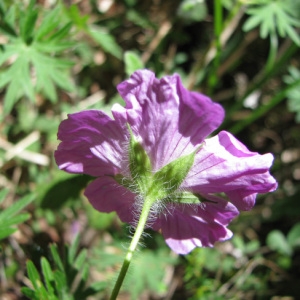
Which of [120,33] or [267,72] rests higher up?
[120,33]

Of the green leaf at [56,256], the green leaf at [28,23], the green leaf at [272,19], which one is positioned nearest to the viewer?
the green leaf at [56,256]

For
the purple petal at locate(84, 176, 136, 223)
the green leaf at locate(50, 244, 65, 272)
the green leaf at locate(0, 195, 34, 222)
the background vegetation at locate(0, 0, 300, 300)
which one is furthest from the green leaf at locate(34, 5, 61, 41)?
the green leaf at locate(50, 244, 65, 272)

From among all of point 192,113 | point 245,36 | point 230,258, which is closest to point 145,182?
point 192,113

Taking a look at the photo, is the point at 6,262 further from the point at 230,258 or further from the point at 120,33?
the point at 120,33

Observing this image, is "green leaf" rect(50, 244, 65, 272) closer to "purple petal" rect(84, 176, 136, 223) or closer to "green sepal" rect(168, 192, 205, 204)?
"purple petal" rect(84, 176, 136, 223)

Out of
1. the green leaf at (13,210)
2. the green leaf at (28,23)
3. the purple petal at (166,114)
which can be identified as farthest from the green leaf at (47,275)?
the green leaf at (28,23)

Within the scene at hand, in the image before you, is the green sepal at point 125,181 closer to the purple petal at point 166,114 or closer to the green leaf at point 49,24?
the purple petal at point 166,114
